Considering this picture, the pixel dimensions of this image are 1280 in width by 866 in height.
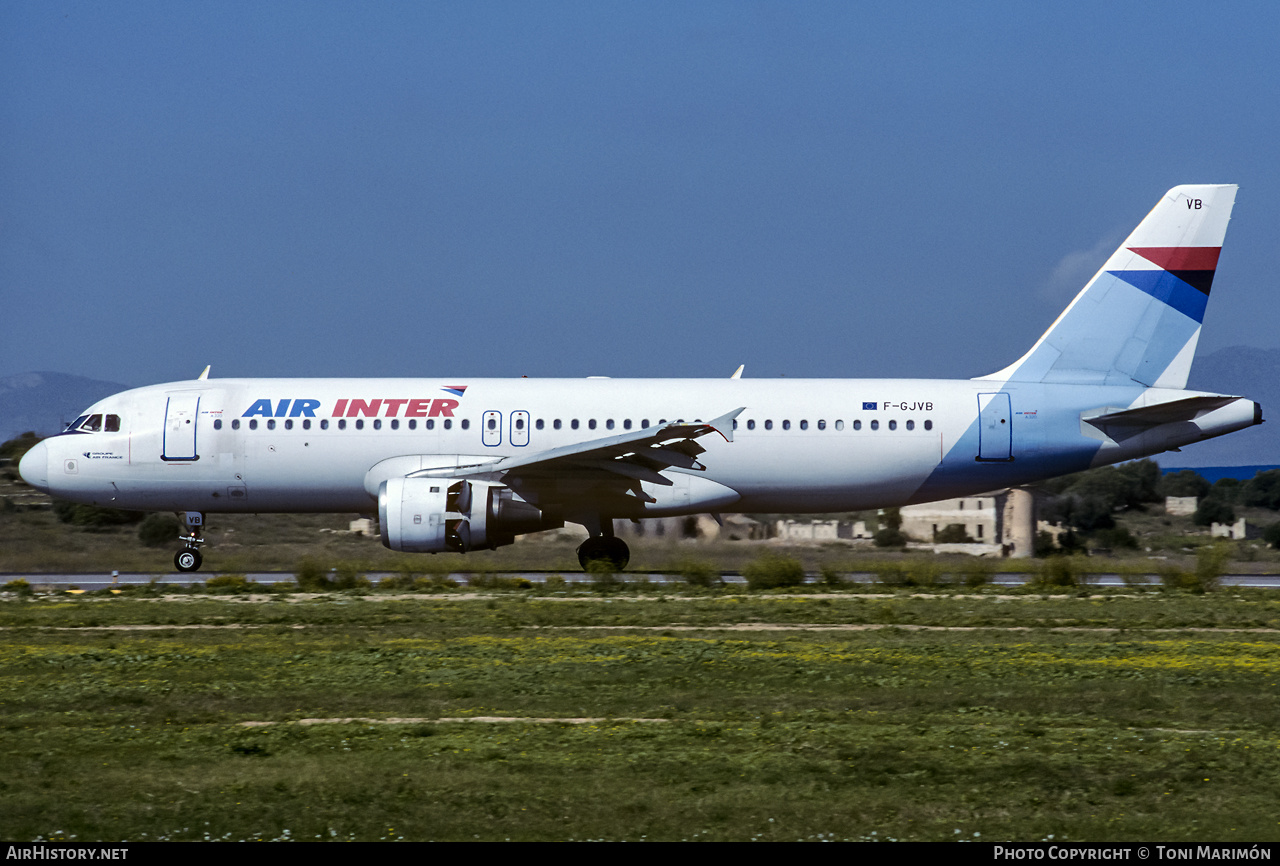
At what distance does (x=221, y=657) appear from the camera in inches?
542

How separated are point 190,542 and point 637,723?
1626cm

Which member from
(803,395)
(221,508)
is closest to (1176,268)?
(803,395)

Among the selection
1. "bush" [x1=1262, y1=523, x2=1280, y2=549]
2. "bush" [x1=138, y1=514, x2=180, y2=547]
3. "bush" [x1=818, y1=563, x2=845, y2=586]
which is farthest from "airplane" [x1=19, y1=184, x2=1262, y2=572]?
"bush" [x1=1262, y1=523, x2=1280, y2=549]

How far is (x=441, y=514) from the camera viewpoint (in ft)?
Answer: 70.6

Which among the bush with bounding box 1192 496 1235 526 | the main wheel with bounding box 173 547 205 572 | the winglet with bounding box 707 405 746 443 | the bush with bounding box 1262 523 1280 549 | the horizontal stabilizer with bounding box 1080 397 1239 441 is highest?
the horizontal stabilizer with bounding box 1080 397 1239 441

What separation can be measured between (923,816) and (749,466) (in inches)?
627

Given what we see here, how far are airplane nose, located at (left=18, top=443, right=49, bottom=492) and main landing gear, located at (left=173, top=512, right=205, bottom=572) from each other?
2381mm

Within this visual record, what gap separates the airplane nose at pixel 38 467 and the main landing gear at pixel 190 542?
7.81 feet

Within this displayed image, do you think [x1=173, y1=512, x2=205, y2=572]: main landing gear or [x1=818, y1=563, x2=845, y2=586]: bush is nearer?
[x1=818, y1=563, x2=845, y2=586]: bush

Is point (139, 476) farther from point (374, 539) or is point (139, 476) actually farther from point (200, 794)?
point (200, 794)

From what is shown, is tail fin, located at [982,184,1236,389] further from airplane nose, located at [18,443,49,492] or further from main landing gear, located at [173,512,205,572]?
airplane nose, located at [18,443,49,492]

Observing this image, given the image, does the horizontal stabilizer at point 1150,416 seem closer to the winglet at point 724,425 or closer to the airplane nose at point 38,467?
the winglet at point 724,425

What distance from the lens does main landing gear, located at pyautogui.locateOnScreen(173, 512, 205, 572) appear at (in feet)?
79.8

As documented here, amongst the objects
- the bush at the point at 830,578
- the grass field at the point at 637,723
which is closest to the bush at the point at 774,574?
the bush at the point at 830,578
